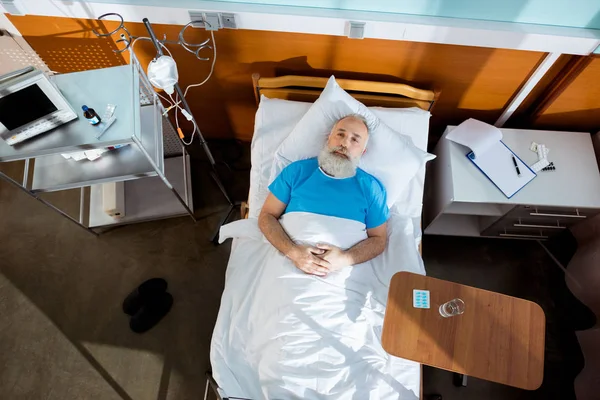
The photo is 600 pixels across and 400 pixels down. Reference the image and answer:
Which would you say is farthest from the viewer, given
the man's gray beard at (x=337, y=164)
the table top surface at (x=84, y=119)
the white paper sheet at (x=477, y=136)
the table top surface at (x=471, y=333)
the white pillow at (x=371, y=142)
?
the white paper sheet at (x=477, y=136)

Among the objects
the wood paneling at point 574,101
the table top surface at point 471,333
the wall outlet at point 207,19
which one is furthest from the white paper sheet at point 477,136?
the wall outlet at point 207,19

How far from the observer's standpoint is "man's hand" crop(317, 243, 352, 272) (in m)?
1.77

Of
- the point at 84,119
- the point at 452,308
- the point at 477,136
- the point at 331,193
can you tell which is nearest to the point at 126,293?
the point at 84,119

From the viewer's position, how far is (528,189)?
2.02 metres

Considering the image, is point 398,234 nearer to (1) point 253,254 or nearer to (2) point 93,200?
(1) point 253,254

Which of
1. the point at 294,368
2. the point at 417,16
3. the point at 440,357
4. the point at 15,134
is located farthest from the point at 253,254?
the point at 417,16

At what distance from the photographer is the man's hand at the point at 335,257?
1766 mm

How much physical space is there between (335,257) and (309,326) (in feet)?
1.07

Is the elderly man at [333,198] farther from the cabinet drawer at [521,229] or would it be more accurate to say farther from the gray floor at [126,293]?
the cabinet drawer at [521,229]

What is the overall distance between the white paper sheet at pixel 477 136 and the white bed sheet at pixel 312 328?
0.19 m

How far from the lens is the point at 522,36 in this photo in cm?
174

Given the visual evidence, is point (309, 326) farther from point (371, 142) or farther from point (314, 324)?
point (371, 142)

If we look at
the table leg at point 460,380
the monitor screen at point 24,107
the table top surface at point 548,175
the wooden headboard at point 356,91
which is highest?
the monitor screen at point 24,107

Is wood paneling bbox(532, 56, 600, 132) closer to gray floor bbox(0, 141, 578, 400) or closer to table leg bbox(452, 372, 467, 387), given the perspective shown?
gray floor bbox(0, 141, 578, 400)
